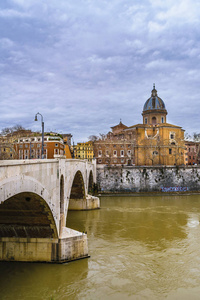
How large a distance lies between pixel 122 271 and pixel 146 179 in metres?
38.6

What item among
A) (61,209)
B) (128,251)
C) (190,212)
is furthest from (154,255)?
(190,212)

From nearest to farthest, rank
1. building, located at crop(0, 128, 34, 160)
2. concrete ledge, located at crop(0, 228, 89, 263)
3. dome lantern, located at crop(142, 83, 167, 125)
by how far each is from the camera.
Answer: concrete ledge, located at crop(0, 228, 89, 263)
building, located at crop(0, 128, 34, 160)
dome lantern, located at crop(142, 83, 167, 125)

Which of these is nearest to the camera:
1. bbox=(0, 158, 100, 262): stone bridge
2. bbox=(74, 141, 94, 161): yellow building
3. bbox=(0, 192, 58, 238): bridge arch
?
bbox=(0, 158, 100, 262): stone bridge

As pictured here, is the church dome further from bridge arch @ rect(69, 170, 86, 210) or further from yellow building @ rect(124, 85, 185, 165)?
bridge arch @ rect(69, 170, 86, 210)

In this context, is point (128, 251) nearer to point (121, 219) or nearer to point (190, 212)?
point (121, 219)

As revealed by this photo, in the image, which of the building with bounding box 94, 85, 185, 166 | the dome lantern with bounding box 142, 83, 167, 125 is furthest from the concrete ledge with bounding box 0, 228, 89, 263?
the dome lantern with bounding box 142, 83, 167, 125

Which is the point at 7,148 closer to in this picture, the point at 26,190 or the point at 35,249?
the point at 35,249

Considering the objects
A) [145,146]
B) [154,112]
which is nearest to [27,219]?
[145,146]

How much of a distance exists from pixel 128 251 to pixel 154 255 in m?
1.55

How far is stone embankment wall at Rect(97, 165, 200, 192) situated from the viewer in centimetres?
5097

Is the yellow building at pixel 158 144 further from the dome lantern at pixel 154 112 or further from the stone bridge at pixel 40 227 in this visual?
the stone bridge at pixel 40 227

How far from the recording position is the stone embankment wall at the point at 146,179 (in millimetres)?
50969

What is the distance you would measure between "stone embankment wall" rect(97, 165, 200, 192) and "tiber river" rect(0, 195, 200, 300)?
28.8m

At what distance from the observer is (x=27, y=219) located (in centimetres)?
1395
